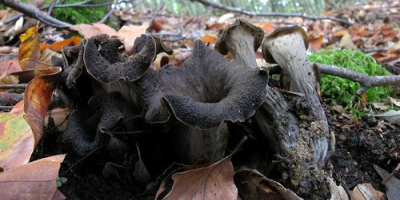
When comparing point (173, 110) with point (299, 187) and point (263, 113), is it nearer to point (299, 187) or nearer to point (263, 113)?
point (263, 113)

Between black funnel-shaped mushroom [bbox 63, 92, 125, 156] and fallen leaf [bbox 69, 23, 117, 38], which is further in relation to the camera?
fallen leaf [bbox 69, 23, 117, 38]

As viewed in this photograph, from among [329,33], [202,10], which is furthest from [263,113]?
[202,10]

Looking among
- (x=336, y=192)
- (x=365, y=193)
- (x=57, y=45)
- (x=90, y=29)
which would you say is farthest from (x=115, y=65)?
(x=90, y=29)

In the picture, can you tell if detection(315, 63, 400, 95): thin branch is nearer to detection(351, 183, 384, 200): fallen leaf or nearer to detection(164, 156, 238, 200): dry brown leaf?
detection(351, 183, 384, 200): fallen leaf

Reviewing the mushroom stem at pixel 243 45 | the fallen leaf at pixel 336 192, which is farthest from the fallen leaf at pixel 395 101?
the mushroom stem at pixel 243 45

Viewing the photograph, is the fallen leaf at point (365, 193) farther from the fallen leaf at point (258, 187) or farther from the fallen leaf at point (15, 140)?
the fallen leaf at point (15, 140)

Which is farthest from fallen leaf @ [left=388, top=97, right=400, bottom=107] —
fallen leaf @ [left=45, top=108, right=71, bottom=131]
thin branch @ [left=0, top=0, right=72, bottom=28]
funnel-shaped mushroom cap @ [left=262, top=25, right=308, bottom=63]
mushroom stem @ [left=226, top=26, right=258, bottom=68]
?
thin branch @ [left=0, top=0, right=72, bottom=28]
